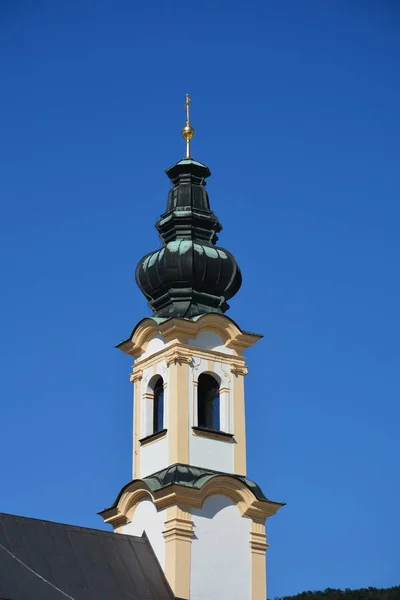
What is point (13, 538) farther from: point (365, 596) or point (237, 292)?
point (365, 596)

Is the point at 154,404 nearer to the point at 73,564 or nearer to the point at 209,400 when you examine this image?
the point at 209,400

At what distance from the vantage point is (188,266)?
33281 mm

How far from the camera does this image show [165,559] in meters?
30.4

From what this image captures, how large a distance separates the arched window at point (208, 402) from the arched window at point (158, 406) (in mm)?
862

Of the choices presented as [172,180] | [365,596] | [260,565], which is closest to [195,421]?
[260,565]

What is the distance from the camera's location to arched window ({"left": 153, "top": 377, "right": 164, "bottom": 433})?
32.8 meters

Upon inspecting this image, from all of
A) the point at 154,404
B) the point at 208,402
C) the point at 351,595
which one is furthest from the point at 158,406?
the point at 351,595

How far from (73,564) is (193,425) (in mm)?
4504

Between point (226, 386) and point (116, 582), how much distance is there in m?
5.73

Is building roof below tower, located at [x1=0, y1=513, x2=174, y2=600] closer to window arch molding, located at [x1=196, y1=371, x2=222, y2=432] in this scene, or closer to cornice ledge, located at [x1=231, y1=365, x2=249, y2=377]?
window arch molding, located at [x1=196, y1=371, x2=222, y2=432]

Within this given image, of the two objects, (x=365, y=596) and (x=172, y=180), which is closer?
(x=172, y=180)

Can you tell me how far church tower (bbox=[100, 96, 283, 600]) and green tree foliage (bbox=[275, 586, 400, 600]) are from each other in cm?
3287

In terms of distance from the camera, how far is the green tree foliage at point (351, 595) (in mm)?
63750

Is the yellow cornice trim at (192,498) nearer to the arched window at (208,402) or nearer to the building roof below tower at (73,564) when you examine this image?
the building roof below tower at (73,564)
